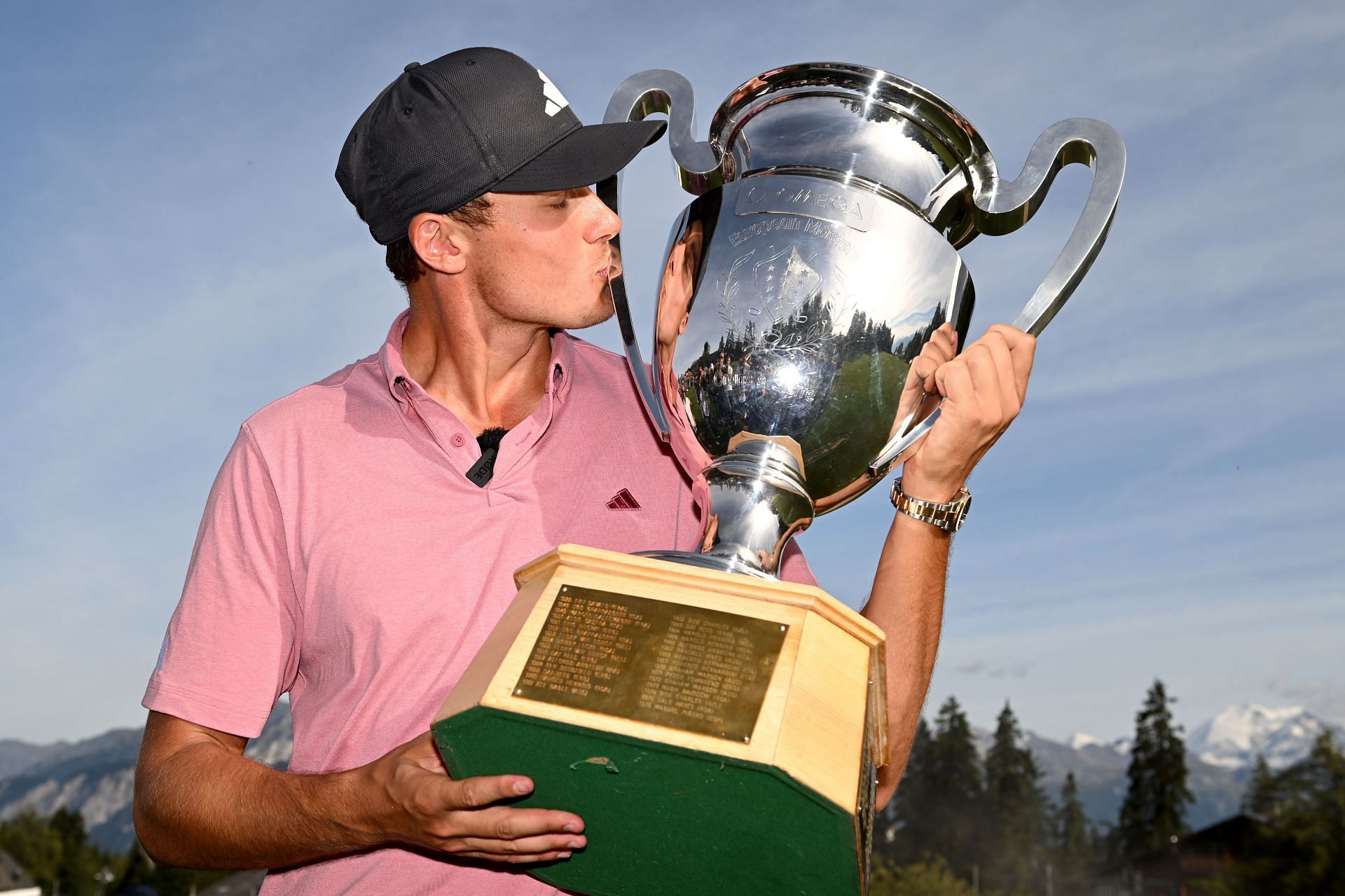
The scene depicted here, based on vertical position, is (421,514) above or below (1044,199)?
below

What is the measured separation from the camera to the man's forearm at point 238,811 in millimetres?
2309

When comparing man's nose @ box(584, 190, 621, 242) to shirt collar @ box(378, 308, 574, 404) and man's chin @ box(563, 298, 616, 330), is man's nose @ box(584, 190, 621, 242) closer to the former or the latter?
man's chin @ box(563, 298, 616, 330)

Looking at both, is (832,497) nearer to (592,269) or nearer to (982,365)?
(982,365)

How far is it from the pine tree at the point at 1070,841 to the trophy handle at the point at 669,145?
106 metres

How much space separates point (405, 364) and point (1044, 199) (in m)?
1.53

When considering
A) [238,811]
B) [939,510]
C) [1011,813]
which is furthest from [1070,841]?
A: [238,811]

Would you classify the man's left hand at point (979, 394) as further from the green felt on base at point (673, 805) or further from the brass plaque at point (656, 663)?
the green felt on base at point (673, 805)

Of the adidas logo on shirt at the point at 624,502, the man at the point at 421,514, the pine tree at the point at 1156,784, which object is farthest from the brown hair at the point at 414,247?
the pine tree at the point at 1156,784

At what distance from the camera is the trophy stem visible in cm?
229

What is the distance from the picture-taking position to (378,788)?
217 centimetres

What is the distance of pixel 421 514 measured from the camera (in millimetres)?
2740

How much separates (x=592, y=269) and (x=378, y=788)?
123cm

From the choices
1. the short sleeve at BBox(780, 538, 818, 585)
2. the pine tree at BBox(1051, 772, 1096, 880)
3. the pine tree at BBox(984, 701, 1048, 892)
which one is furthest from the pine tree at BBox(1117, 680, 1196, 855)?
the short sleeve at BBox(780, 538, 818, 585)

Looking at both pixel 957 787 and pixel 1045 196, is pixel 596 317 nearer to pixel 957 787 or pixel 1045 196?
pixel 1045 196
